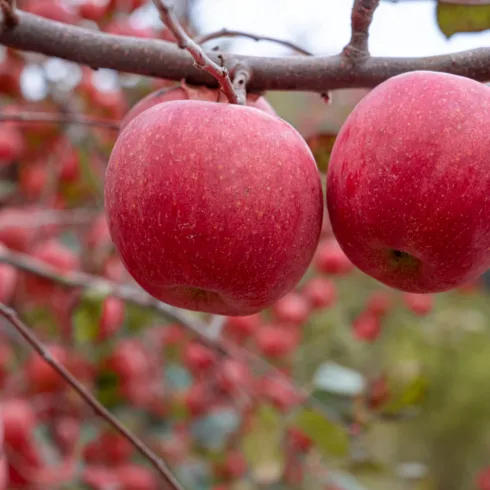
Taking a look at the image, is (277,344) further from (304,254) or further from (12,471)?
(304,254)

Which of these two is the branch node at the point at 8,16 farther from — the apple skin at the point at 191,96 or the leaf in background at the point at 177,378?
the leaf in background at the point at 177,378

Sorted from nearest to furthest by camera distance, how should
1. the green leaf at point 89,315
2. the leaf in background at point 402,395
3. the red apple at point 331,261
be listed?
1. the green leaf at point 89,315
2. the leaf in background at point 402,395
3. the red apple at point 331,261

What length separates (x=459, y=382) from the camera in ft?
12.3

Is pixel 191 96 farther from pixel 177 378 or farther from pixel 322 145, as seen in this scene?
pixel 177 378

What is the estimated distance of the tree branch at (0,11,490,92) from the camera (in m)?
0.53

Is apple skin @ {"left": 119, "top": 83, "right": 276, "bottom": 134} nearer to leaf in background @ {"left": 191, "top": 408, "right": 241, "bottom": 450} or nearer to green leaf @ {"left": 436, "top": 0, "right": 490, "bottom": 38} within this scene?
green leaf @ {"left": 436, "top": 0, "right": 490, "bottom": 38}

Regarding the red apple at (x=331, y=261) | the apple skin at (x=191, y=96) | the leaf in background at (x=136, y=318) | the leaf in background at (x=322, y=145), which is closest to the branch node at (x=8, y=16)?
the apple skin at (x=191, y=96)

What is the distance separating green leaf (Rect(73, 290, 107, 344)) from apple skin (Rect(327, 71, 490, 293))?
2.01ft

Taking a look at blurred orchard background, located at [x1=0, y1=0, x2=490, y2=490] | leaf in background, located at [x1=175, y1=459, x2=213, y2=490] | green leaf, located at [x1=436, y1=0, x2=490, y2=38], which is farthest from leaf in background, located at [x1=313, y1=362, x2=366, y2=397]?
green leaf, located at [x1=436, y1=0, x2=490, y2=38]

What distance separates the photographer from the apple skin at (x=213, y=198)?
0.45m

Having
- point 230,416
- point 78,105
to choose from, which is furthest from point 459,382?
point 78,105

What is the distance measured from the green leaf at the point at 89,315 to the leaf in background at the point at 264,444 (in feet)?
1.14

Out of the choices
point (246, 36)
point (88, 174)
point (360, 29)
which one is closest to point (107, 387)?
point (88, 174)

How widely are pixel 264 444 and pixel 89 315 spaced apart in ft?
1.35
